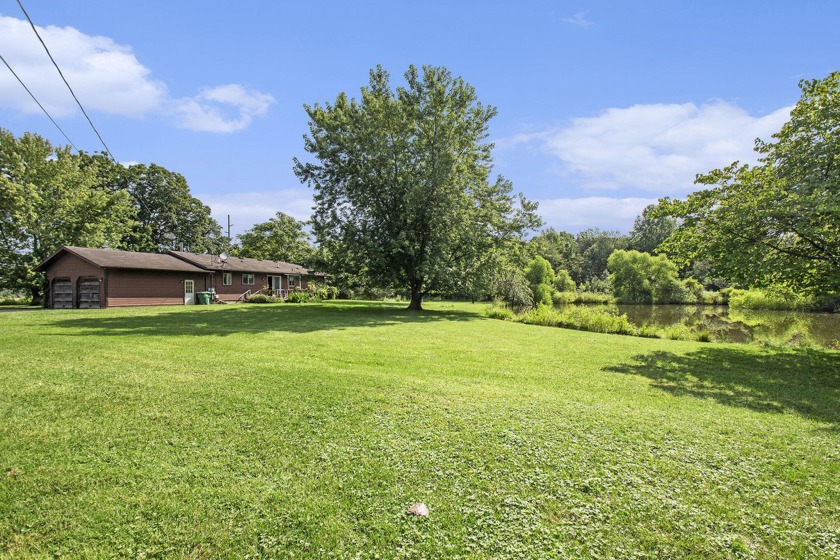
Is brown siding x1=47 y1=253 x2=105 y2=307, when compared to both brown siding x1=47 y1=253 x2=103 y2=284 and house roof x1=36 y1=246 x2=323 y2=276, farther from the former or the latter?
house roof x1=36 y1=246 x2=323 y2=276

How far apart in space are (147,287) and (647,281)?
47.7 meters

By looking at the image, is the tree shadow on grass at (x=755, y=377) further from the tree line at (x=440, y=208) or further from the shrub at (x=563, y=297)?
the shrub at (x=563, y=297)

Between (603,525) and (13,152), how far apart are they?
138 feet

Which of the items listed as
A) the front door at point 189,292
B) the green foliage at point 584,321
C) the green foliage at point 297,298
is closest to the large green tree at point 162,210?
the front door at point 189,292

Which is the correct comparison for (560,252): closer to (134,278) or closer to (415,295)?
(415,295)

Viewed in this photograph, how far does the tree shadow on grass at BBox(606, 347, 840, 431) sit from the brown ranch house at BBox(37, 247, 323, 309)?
19.6 m

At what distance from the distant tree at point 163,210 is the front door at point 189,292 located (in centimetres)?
2472

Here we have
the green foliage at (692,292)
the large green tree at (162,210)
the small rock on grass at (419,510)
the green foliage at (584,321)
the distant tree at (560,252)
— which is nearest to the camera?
the small rock on grass at (419,510)

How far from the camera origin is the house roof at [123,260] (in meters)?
23.3

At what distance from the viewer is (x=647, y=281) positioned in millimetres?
44406

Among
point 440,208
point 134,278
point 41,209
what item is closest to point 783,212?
point 440,208

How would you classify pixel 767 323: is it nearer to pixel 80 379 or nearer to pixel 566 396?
pixel 566 396

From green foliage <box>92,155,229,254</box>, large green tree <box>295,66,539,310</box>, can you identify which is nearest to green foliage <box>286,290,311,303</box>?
large green tree <box>295,66,539,310</box>

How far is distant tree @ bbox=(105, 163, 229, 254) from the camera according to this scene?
4953cm
